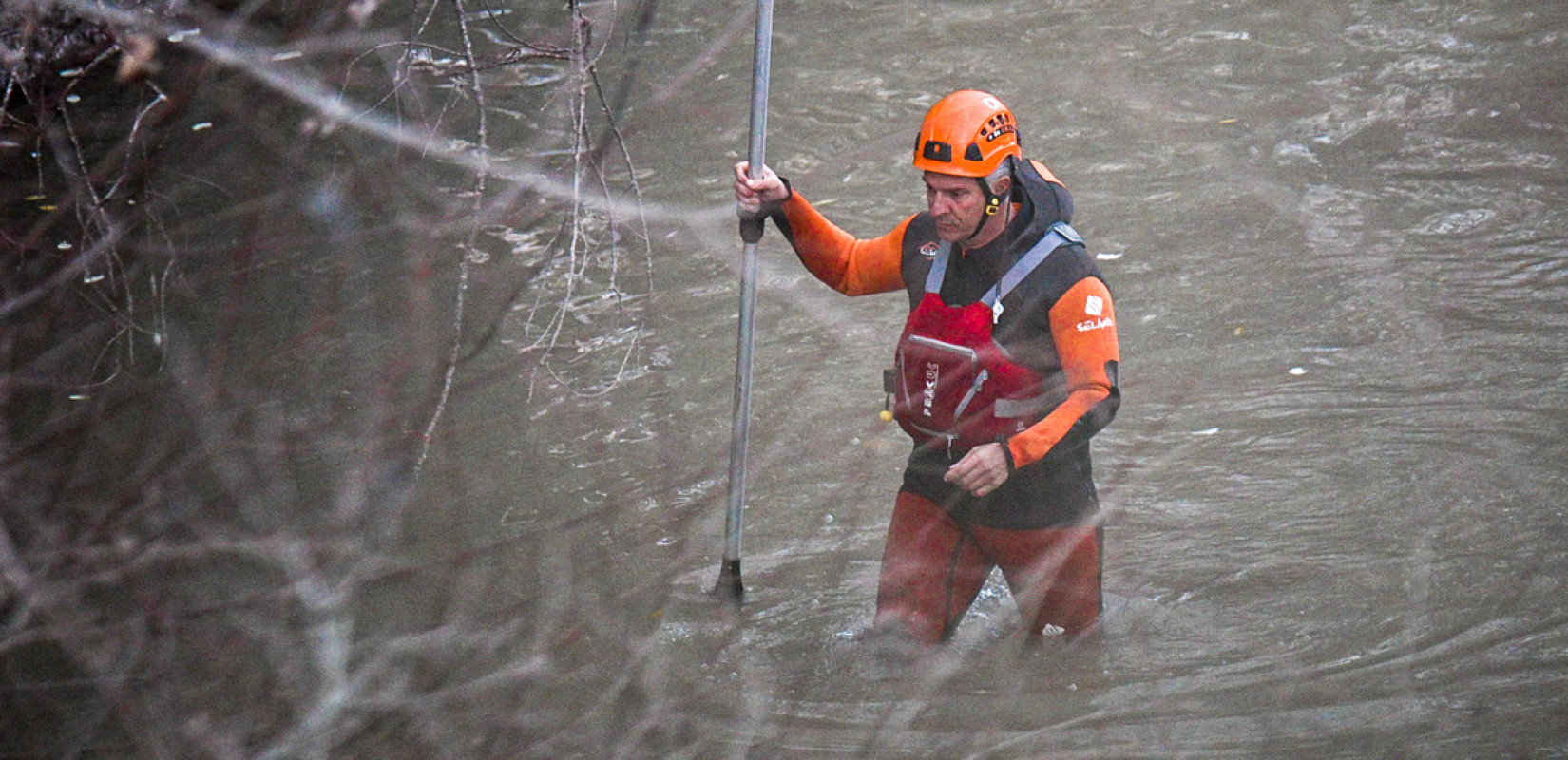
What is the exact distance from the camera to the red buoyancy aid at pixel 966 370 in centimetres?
419

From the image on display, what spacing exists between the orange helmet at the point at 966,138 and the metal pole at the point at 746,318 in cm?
50

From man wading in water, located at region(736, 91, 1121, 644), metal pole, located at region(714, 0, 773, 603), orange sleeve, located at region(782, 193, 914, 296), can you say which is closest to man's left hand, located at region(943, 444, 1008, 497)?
man wading in water, located at region(736, 91, 1121, 644)

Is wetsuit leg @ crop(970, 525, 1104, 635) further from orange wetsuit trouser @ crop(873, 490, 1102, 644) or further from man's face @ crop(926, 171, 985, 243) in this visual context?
man's face @ crop(926, 171, 985, 243)

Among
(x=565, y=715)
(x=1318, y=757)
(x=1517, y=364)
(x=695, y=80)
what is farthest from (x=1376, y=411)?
(x=695, y=80)

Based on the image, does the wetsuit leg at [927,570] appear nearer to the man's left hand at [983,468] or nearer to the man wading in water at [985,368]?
the man wading in water at [985,368]

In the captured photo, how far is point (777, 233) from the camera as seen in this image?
888cm

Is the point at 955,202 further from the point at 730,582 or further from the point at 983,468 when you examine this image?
the point at 730,582

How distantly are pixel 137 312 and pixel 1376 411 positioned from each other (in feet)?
20.8

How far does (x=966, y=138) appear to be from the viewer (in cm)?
407

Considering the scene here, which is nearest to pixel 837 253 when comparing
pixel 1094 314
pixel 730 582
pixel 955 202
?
pixel 955 202

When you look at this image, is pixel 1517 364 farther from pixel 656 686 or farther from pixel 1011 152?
pixel 656 686

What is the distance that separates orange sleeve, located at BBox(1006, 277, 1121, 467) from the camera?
4.05 meters

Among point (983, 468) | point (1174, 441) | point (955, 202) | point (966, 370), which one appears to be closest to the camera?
point (983, 468)

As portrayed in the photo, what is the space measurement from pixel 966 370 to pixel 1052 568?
2.33ft
